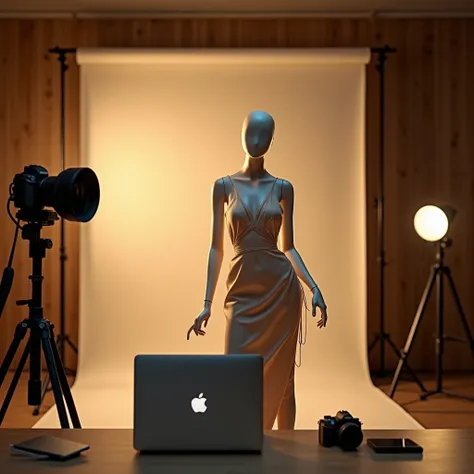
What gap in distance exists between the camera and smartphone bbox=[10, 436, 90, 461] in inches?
79.0

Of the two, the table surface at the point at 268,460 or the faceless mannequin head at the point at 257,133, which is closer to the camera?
the table surface at the point at 268,460

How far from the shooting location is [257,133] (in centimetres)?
353

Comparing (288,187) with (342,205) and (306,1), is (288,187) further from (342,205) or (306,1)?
(306,1)

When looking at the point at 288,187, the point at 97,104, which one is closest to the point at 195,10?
the point at 97,104

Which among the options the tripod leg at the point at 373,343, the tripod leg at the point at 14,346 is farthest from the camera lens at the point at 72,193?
the tripod leg at the point at 373,343

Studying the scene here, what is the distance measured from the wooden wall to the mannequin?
2.62 meters

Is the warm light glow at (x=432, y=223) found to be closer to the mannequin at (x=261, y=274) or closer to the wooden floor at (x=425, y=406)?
the wooden floor at (x=425, y=406)

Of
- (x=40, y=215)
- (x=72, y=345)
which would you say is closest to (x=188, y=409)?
(x=40, y=215)

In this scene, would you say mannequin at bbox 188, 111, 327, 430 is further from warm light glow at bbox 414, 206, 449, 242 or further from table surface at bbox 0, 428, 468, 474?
warm light glow at bbox 414, 206, 449, 242

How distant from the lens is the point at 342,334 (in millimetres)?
5711

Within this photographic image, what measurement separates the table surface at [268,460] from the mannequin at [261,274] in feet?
4.41

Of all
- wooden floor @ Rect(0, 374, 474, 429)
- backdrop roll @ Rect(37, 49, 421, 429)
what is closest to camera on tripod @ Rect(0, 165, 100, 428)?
wooden floor @ Rect(0, 374, 474, 429)

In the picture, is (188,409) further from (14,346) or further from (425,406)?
(425,406)

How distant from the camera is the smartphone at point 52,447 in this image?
79.0 inches
